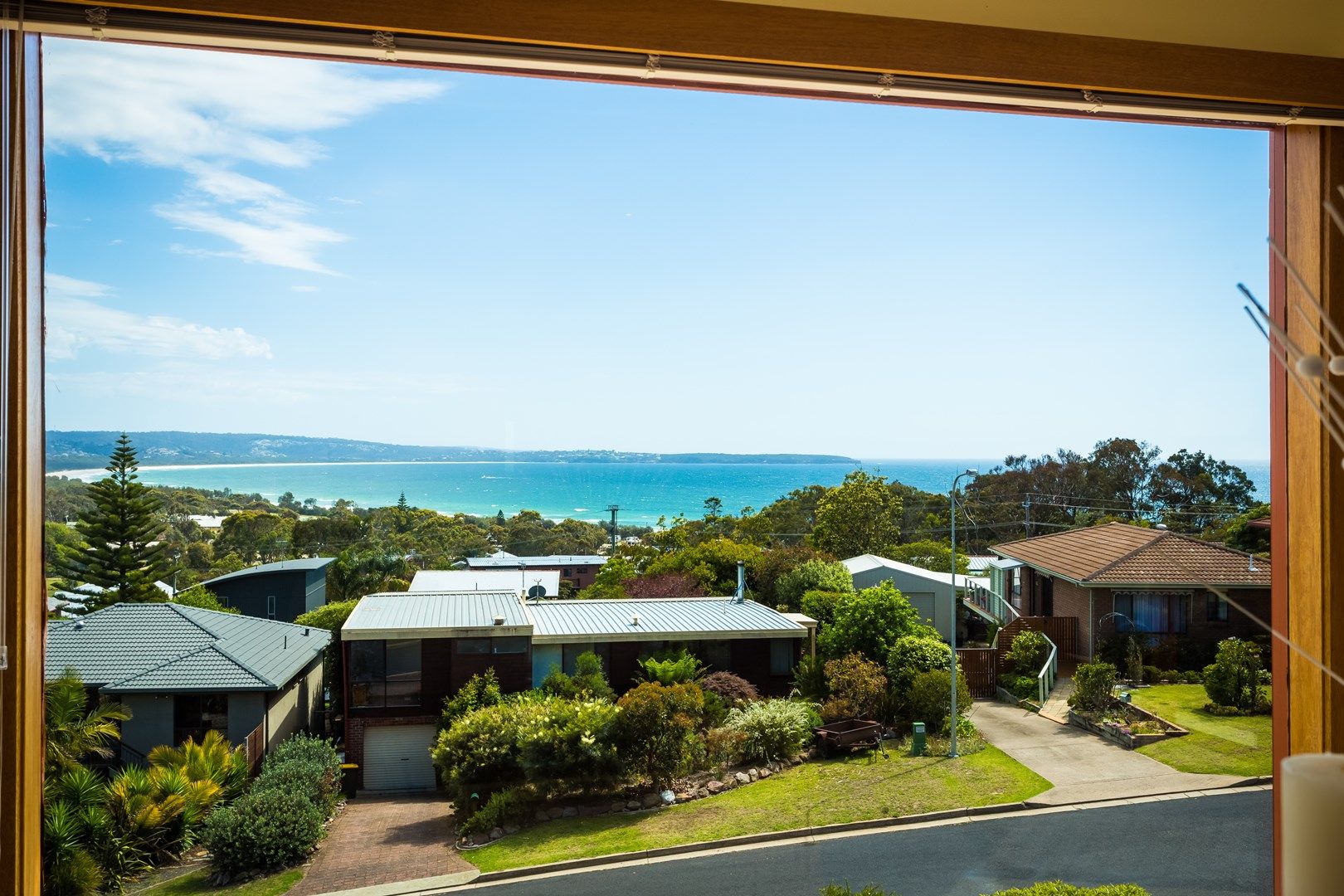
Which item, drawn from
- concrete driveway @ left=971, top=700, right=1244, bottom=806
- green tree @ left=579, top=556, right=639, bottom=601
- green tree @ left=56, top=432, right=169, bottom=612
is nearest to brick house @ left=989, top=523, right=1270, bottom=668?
concrete driveway @ left=971, top=700, right=1244, bottom=806

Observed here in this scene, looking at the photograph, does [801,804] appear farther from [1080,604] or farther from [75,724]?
[75,724]

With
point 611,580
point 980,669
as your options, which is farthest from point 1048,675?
point 611,580

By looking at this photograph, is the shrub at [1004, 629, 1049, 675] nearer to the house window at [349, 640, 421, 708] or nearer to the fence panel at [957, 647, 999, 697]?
the fence panel at [957, 647, 999, 697]

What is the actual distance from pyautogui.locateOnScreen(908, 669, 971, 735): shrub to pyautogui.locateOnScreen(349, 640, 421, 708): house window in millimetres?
1397

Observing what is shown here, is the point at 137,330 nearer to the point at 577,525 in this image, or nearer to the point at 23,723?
the point at 23,723

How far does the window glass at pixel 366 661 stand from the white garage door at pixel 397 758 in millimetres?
Answer: 131

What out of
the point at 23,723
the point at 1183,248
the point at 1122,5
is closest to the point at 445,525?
the point at 23,723

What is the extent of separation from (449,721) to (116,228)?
1448 mm

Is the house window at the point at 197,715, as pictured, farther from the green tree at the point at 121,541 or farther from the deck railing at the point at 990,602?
the deck railing at the point at 990,602

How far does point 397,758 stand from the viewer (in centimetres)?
236

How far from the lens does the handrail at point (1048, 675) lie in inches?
111

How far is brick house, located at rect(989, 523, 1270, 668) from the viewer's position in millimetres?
2850

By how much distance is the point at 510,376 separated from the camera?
104 inches

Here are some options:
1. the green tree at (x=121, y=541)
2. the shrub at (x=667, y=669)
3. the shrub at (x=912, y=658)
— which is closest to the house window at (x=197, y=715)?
the green tree at (x=121, y=541)
